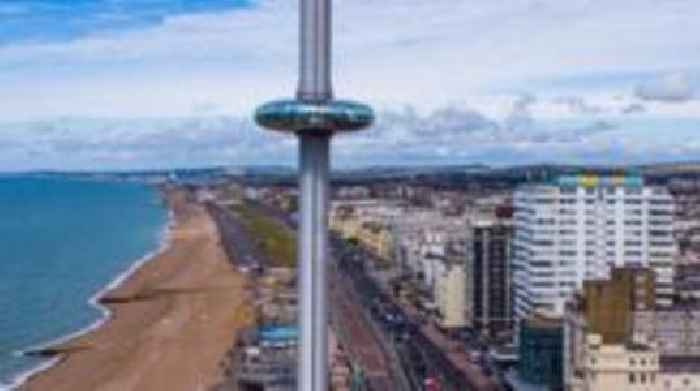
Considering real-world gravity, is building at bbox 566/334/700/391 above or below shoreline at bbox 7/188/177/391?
above

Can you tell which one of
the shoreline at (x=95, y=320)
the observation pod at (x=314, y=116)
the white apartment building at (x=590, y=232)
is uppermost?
the observation pod at (x=314, y=116)

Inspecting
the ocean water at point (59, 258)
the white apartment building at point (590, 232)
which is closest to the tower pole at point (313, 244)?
the ocean water at point (59, 258)

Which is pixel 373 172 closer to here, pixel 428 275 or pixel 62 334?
pixel 428 275

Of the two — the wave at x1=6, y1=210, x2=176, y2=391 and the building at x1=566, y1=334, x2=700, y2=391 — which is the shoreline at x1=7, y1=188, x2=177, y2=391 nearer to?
the wave at x1=6, y1=210, x2=176, y2=391

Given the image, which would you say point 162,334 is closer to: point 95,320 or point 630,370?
point 95,320

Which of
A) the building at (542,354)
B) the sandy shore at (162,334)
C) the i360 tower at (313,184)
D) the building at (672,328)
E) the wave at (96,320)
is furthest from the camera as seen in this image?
the wave at (96,320)

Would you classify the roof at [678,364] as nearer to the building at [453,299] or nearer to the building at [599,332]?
the building at [599,332]

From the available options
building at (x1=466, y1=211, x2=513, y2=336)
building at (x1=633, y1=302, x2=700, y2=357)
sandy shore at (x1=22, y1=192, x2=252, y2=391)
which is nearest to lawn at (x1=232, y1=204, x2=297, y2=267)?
sandy shore at (x1=22, y1=192, x2=252, y2=391)
